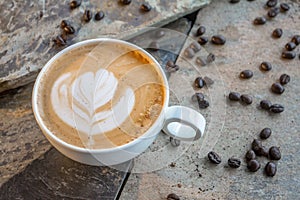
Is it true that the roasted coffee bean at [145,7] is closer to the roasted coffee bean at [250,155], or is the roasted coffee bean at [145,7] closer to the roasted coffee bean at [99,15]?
the roasted coffee bean at [99,15]

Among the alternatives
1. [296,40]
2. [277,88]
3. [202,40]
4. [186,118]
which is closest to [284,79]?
[277,88]

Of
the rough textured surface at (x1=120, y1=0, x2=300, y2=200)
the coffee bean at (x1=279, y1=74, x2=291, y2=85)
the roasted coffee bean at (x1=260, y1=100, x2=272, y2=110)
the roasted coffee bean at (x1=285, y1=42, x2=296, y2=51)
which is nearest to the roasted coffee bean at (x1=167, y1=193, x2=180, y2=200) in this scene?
the rough textured surface at (x1=120, y1=0, x2=300, y2=200)

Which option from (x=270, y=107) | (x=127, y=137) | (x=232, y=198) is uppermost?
(x=127, y=137)

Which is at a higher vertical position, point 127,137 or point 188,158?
point 127,137

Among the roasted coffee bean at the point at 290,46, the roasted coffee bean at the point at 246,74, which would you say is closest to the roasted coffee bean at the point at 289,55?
the roasted coffee bean at the point at 290,46

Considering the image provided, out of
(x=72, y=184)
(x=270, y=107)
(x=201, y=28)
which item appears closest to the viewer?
(x=72, y=184)

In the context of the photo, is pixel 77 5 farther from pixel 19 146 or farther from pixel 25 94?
pixel 19 146

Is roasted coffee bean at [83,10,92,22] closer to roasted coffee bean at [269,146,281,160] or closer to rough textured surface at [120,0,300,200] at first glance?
rough textured surface at [120,0,300,200]


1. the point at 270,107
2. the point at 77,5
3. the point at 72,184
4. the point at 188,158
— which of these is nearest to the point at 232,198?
the point at 188,158
